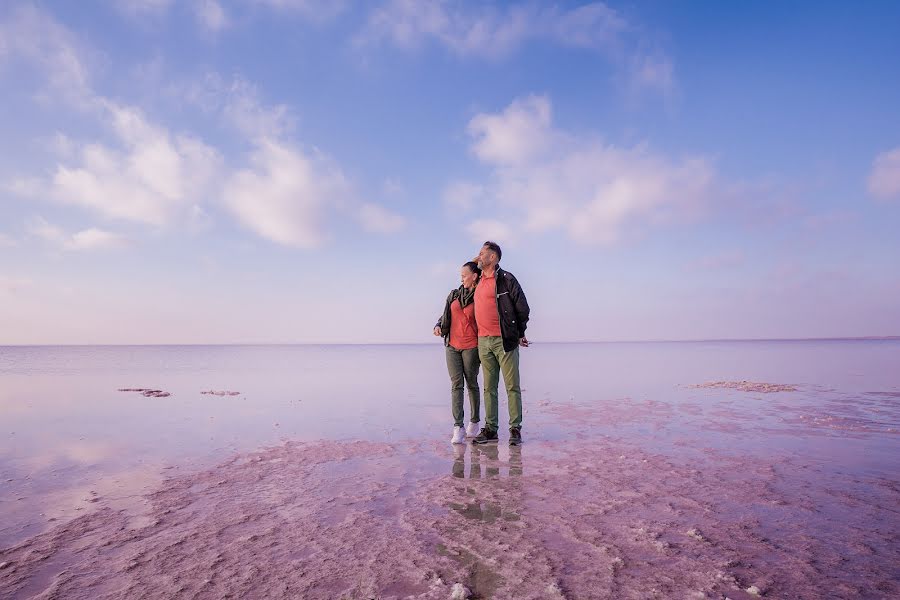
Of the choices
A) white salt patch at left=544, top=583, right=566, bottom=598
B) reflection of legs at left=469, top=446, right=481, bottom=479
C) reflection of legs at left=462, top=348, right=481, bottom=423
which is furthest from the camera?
reflection of legs at left=462, top=348, right=481, bottom=423

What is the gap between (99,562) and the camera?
9.87 feet

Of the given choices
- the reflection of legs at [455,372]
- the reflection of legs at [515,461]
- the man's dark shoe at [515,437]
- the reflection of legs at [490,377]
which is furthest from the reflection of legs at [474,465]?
the reflection of legs at [455,372]

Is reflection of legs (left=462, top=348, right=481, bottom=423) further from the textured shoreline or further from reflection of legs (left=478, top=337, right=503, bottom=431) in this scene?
the textured shoreline

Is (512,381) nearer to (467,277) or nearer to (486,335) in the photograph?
(486,335)

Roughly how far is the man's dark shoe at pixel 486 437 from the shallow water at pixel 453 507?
512 mm

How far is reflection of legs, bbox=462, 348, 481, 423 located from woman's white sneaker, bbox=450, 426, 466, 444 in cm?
41

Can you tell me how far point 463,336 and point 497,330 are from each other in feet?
2.22

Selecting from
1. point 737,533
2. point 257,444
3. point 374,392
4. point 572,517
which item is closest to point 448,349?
point 257,444

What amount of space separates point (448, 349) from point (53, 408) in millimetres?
9927

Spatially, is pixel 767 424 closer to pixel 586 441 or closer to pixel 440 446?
pixel 586 441

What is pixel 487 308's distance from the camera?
7070 millimetres

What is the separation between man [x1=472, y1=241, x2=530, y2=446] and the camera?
6.95 metres

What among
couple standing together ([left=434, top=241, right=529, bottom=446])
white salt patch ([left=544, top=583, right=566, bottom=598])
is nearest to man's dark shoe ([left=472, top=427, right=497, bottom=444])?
couple standing together ([left=434, top=241, right=529, bottom=446])

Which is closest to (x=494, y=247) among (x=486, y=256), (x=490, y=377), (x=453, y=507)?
(x=486, y=256)
